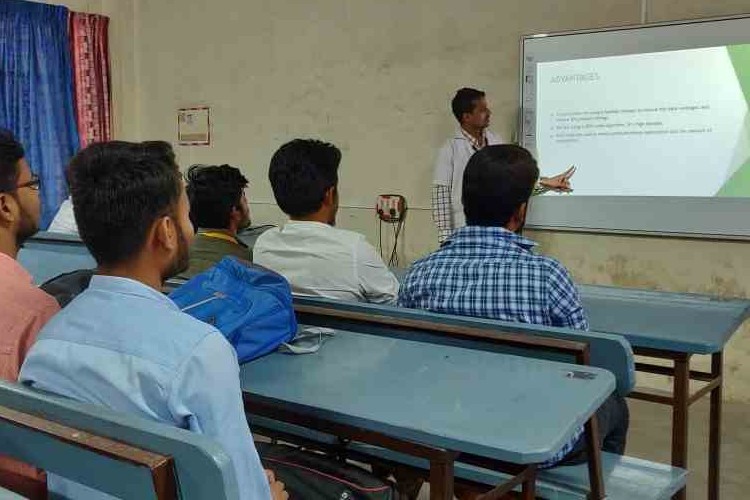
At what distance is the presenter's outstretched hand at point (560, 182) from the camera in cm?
400

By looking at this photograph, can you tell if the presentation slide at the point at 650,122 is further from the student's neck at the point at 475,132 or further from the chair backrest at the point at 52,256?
the chair backrest at the point at 52,256

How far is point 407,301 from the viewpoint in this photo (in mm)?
1937

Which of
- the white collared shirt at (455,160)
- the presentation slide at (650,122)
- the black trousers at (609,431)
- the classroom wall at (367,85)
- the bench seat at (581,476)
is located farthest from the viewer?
the white collared shirt at (455,160)

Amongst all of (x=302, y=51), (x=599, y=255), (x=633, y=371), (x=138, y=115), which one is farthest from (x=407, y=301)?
(x=138, y=115)

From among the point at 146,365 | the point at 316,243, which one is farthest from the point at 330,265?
the point at 146,365

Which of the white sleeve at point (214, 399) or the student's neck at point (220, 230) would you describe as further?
the student's neck at point (220, 230)

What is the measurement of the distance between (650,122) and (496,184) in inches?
85.8

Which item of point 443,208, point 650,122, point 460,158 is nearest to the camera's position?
point 650,122

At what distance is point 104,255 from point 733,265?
3.24 meters

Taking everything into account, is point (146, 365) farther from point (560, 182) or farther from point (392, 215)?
point (392, 215)

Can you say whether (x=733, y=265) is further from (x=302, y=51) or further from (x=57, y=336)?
(x=57, y=336)

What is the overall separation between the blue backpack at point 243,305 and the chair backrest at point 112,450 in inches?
19.5

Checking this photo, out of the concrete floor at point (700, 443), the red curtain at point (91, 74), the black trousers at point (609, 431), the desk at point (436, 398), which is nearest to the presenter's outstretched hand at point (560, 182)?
the concrete floor at point (700, 443)

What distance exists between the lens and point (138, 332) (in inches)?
38.8
